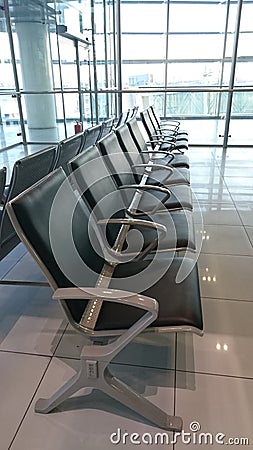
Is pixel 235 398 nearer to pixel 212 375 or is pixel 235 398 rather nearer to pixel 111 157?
pixel 212 375

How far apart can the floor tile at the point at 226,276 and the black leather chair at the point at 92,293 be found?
64cm

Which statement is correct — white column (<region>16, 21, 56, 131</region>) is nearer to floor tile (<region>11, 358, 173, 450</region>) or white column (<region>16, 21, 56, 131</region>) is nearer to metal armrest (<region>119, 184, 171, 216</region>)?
metal armrest (<region>119, 184, 171, 216</region>)

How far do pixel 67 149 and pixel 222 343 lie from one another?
1.54 m

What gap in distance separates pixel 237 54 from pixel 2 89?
13.5ft

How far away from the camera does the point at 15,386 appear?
4.64ft

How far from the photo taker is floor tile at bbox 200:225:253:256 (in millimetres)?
2486

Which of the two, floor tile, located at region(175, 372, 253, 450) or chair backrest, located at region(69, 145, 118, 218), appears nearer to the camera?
floor tile, located at region(175, 372, 253, 450)

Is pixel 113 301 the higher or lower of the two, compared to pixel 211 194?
higher

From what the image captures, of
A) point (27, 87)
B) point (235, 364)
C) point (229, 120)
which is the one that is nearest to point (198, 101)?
point (229, 120)

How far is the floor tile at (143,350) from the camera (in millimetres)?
1542

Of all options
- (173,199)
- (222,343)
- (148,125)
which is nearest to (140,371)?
(222,343)

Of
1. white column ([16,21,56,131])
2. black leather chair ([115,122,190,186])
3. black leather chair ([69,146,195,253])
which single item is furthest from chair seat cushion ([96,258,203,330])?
white column ([16,21,56,131])

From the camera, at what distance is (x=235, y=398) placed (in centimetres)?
136

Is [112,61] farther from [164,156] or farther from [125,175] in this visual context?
[125,175]
